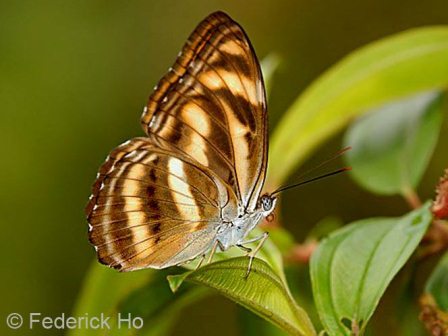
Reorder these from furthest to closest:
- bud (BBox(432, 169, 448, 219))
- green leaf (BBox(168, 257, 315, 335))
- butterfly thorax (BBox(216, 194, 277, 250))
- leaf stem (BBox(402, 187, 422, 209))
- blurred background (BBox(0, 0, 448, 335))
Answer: blurred background (BBox(0, 0, 448, 335)), leaf stem (BBox(402, 187, 422, 209)), butterfly thorax (BBox(216, 194, 277, 250)), bud (BBox(432, 169, 448, 219)), green leaf (BBox(168, 257, 315, 335))

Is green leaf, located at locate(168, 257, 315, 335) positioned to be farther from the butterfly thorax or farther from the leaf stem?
the leaf stem

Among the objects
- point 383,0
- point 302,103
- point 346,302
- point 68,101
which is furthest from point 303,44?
point 346,302

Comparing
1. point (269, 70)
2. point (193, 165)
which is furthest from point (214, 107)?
point (269, 70)

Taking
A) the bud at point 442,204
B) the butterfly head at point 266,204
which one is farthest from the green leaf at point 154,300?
the bud at point 442,204

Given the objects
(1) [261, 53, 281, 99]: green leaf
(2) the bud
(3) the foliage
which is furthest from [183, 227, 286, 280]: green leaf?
(1) [261, 53, 281, 99]: green leaf

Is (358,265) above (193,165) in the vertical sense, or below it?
below

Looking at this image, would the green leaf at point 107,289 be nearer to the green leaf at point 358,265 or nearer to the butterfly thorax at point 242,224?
the butterfly thorax at point 242,224

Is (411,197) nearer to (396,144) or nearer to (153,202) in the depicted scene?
(396,144)
